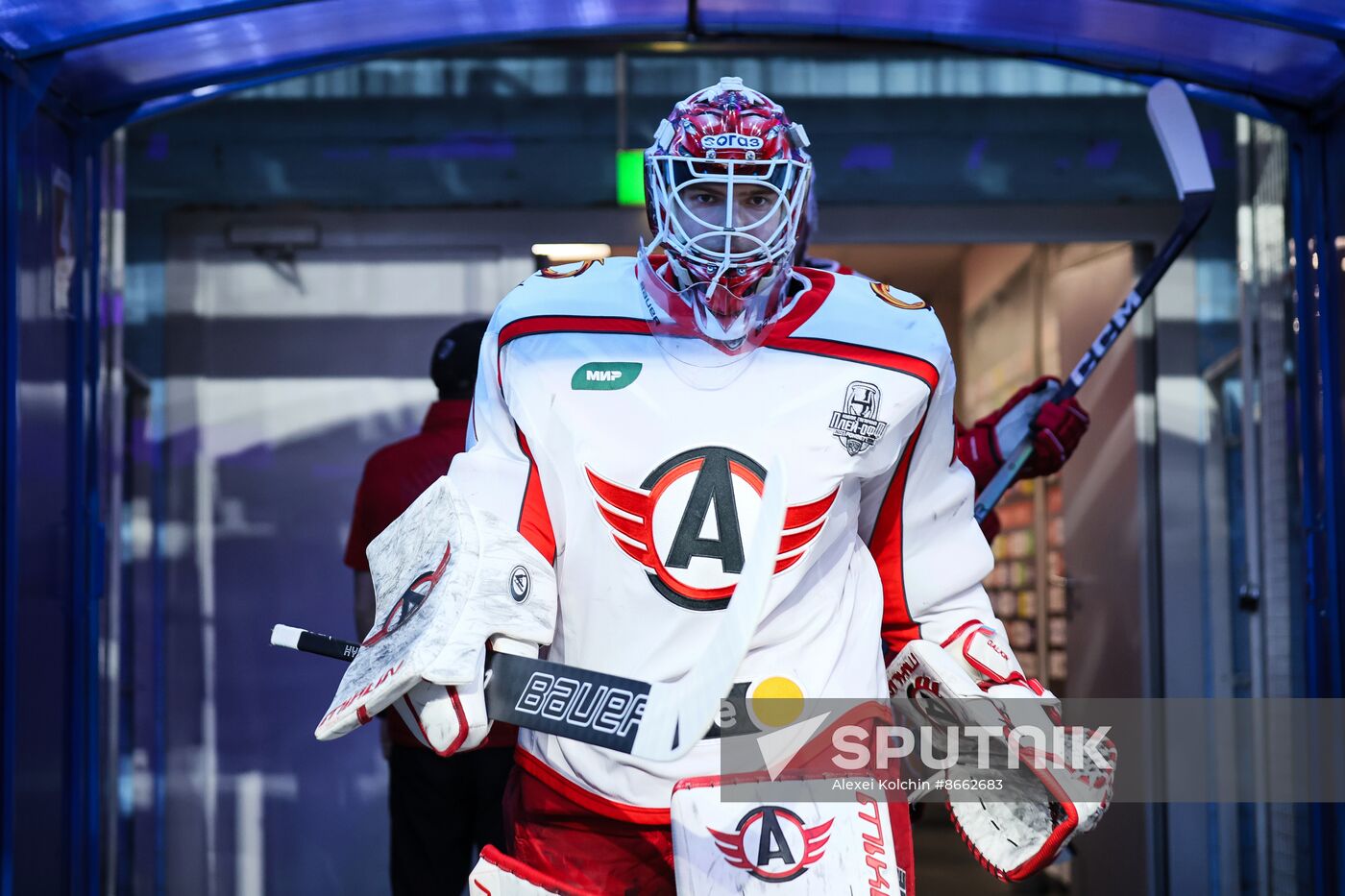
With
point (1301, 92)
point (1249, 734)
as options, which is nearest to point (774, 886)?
point (1301, 92)

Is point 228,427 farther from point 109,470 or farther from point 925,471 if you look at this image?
point 925,471

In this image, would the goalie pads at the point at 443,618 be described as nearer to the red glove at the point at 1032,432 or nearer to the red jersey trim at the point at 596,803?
the red jersey trim at the point at 596,803

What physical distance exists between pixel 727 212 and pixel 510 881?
0.94 meters

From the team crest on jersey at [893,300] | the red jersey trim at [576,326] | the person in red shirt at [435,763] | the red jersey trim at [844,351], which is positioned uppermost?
the team crest on jersey at [893,300]

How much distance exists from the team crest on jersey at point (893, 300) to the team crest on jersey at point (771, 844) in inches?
30.3

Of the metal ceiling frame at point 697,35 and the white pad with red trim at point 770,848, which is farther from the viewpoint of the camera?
the metal ceiling frame at point 697,35

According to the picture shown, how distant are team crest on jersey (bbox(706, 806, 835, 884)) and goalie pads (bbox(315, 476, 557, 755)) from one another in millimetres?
346

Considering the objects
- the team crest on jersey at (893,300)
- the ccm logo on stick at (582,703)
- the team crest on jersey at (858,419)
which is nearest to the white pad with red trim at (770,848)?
the ccm logo on stick at (582,703)

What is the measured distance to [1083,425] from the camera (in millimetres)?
3529

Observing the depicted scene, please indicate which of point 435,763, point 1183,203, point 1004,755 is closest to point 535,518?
point 1004,755

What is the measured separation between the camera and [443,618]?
1980mm

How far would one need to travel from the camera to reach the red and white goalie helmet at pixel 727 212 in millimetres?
2211

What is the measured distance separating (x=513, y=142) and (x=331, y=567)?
4.91 ft

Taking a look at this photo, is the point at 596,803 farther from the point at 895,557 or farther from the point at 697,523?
the point at 895,557
